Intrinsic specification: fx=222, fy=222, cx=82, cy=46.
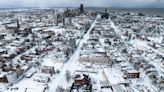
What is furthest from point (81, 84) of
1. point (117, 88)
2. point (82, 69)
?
point (82, 69)

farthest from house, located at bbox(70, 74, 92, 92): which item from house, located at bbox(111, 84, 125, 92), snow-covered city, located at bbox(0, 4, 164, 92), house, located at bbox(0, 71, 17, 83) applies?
house, located at bbox(0, 71, 17, 83)

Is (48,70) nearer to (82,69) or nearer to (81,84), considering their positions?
(82,69)

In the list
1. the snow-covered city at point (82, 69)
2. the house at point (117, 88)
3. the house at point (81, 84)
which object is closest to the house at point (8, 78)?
the snow-covered city at point (82, 69)

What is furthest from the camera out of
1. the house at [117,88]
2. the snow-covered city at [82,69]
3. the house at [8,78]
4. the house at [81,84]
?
the house at [8,78]

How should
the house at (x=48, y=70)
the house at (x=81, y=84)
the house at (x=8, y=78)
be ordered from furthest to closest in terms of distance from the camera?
the house at (x=48, y=70) → the house at (x=8, y=78) → the house at (x=81, y=84)

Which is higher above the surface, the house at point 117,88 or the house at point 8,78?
the house at point 8,78

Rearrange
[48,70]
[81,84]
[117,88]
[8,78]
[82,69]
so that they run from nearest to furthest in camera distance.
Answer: [117,88] < [81,84] < [8,78] < [48,70] < [82,69]

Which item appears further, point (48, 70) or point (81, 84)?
point (48, 70)

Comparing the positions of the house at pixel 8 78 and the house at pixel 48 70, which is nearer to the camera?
the house at pixel 8 78

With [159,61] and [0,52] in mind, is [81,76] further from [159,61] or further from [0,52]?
[0,52]

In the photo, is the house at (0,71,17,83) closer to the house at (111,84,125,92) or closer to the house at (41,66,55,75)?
the house at (41,66,55,75)

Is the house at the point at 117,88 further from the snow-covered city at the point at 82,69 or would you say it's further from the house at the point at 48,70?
the house at the point at 48,70
